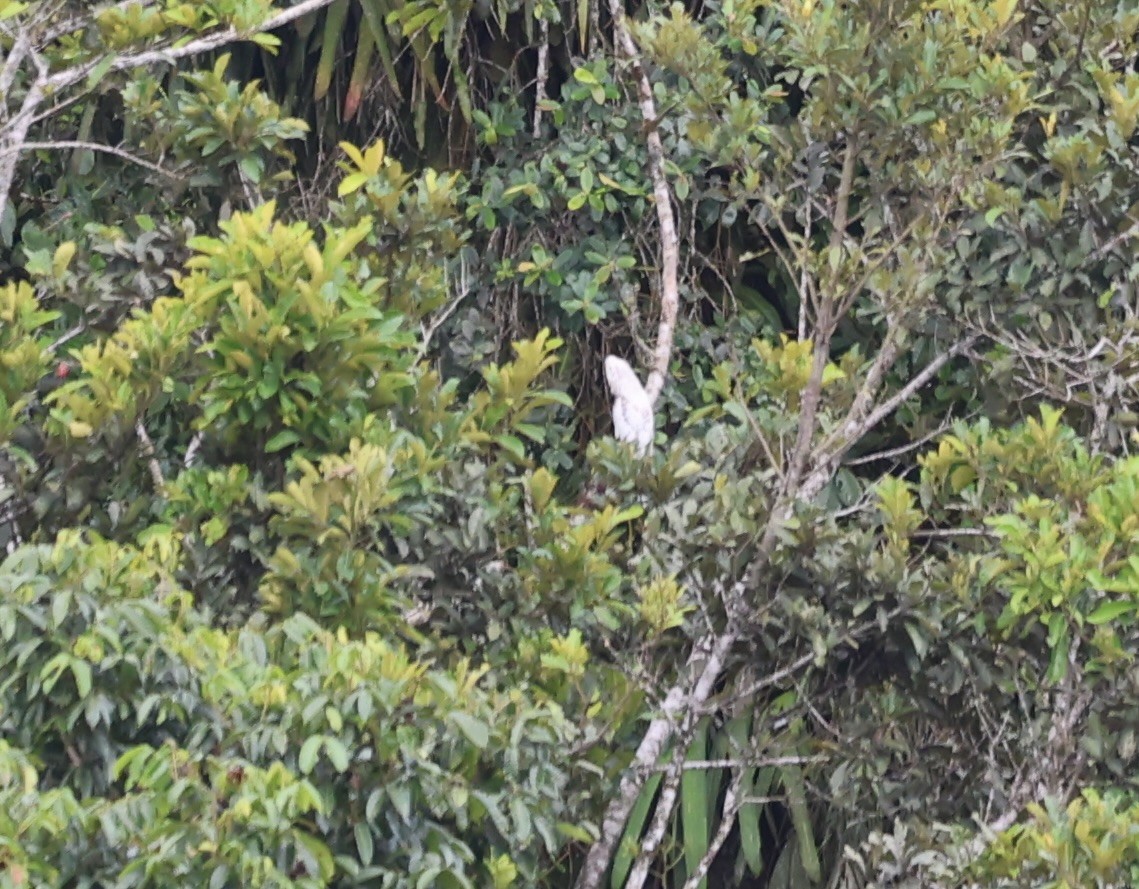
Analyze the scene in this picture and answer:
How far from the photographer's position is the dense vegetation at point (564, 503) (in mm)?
2480

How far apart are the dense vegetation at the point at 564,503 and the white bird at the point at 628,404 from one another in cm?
7

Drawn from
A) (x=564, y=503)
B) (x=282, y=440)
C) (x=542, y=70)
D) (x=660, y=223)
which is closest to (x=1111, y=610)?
(x=282, y=440)

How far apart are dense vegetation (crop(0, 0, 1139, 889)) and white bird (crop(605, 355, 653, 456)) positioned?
7 cm

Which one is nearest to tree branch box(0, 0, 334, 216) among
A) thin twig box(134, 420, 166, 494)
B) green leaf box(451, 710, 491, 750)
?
thin twig box(134, 420, 166, 494)

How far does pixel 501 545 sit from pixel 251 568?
51 cm

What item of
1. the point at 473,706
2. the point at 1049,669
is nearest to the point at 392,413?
the point at 473,706

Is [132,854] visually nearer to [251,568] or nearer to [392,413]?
[251,568]

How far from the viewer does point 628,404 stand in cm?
428

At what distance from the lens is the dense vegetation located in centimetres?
248

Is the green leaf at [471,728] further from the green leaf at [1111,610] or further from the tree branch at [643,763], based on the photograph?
the green leaf at [1111,610]

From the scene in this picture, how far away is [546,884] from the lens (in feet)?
11.4

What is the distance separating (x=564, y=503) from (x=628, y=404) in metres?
0.32

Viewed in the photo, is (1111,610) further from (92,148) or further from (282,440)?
(92,148)

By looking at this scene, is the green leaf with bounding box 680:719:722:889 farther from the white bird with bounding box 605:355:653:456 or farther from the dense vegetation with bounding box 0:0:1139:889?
the white bird with bounding box 605:355:653:456
